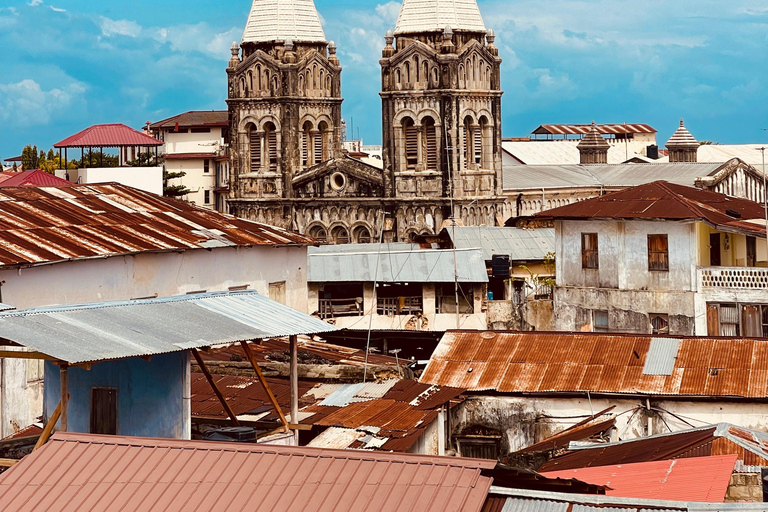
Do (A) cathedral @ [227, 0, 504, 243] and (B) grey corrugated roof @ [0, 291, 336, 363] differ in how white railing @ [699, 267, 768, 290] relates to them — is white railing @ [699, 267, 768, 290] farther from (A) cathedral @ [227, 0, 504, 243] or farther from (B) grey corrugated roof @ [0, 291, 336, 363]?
(A) cathedral @ [227, 0, 504, 243]

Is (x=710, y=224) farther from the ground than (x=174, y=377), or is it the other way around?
(x=710, y=224)

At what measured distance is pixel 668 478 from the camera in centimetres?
1675

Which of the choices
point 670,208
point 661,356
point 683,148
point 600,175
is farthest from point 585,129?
point 661,356

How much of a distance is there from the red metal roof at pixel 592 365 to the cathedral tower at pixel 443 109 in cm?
3879

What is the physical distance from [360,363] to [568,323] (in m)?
13.5

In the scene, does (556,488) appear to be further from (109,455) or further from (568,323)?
(568,323)

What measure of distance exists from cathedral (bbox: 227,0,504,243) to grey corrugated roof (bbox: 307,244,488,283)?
18.8 metres

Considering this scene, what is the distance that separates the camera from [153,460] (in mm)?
14414

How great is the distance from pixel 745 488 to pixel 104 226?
17.5m

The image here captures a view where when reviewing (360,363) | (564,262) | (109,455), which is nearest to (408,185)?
(564,262)

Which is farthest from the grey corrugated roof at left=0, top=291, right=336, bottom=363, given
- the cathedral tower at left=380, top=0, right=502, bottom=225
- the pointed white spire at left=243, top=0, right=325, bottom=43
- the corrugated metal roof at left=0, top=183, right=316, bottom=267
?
the pointed white spire at left=243, top=0, right=325, bottom=43

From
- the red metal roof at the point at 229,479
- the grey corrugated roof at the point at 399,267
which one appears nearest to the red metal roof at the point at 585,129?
the grey corrugated roof at the point at 399,267

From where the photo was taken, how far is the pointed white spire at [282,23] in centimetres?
7531

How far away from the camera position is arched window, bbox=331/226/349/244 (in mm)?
72438
